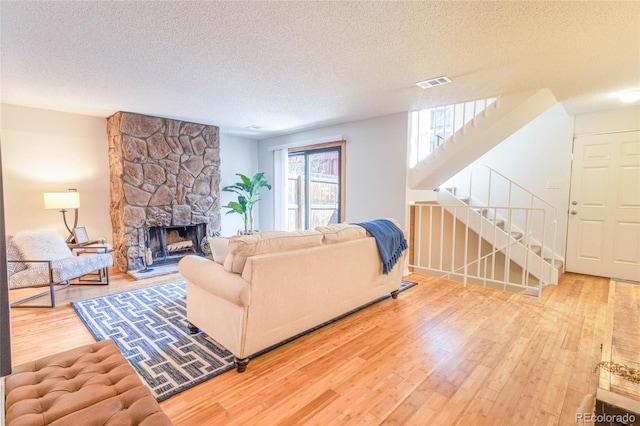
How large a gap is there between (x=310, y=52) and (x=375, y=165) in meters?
2.47

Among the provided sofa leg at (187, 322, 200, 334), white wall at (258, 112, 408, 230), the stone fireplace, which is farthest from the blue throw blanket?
the stone fireplace

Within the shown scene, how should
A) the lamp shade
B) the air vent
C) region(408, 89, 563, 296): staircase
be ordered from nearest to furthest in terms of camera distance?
the air vent → region(408, 89, 563, 296): staircase → the lamp shade

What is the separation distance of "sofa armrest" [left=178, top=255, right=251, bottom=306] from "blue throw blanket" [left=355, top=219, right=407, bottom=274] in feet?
4.86

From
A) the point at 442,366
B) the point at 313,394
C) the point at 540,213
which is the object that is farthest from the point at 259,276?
the point at 540,213

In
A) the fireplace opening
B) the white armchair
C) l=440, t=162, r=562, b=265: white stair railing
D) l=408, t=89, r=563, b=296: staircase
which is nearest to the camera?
the white armchair

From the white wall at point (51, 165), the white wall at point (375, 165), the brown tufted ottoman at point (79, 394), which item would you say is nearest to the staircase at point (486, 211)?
the white wall at point (375, 165)

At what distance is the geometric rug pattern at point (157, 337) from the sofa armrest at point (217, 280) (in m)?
0.48

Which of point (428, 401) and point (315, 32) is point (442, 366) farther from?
point (315, 32)

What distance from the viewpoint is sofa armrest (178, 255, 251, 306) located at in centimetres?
196

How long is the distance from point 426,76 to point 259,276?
8.16 ft

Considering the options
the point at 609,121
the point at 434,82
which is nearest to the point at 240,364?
the point at 434,82

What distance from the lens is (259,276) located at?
206 centimetres

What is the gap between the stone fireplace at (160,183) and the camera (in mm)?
4457

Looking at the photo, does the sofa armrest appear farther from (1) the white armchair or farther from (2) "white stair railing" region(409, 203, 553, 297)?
(2) "white stair railing" region(409, 203, 553, 297)
